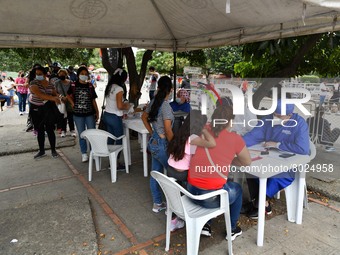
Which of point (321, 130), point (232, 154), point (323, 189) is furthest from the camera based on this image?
point (321, 130)

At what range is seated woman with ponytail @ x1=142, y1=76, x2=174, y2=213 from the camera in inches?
121

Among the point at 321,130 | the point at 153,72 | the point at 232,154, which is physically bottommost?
the point at 321,130

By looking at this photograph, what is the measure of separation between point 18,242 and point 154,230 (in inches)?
52.6

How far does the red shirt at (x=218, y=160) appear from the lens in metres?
2.35

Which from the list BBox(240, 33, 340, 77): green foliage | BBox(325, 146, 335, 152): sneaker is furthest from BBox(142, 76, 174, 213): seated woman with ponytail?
BBox(325, 146, 335, 152): sneaker

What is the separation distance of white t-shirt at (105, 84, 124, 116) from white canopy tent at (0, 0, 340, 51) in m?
1.04

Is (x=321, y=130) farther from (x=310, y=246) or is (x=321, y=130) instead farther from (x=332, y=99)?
(x=310, y=246)

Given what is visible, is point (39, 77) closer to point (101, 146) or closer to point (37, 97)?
point (37, 97)

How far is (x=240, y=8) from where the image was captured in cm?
310

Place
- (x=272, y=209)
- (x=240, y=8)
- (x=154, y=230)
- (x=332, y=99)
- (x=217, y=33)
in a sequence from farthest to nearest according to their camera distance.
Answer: (x=332, y=99) → (x=217, y=33) → (x=272, y=209) → (x=240, y=8) → (x=154, y=230)

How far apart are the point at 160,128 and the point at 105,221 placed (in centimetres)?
124

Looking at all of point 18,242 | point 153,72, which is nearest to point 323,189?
point 18,242

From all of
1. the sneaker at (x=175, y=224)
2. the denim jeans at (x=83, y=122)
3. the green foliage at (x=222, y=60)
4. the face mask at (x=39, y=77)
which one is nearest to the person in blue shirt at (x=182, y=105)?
the denim jeans at (x=83, y=122)

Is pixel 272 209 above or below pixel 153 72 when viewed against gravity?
below
